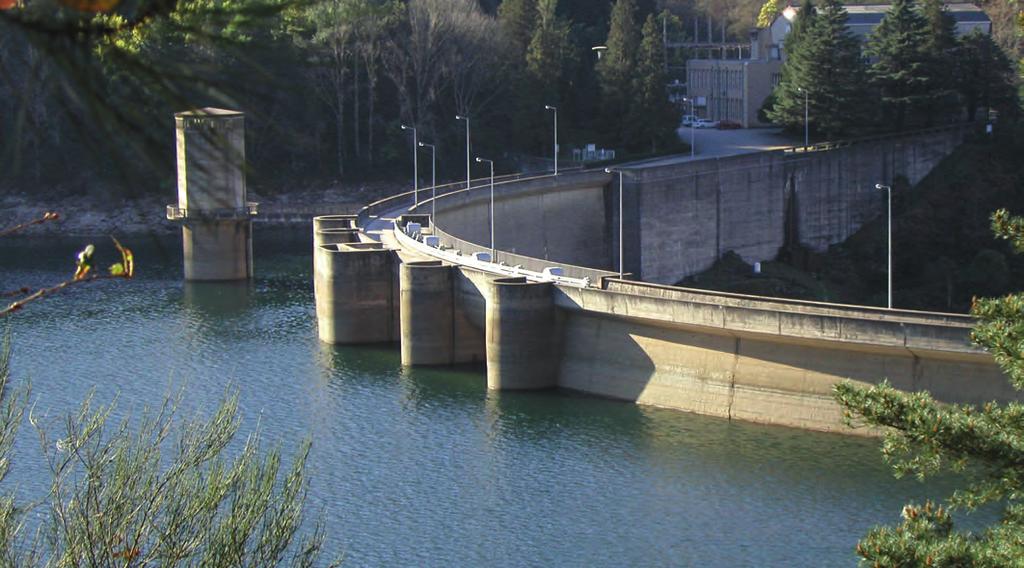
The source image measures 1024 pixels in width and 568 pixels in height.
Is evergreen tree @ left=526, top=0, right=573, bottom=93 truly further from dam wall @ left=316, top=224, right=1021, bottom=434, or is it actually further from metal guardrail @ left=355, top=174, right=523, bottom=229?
dam wall @ left=316, top=224, right=1021, bottom=434

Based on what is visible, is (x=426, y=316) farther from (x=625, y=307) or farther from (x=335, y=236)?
(x=335, y=236)

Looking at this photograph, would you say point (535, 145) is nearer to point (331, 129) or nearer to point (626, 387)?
point (331, 129)

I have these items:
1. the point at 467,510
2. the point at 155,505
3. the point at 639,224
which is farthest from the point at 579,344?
the point at 155,505

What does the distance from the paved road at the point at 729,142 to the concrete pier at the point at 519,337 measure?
→ 26.4 m

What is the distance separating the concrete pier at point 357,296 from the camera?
40312 millimetres

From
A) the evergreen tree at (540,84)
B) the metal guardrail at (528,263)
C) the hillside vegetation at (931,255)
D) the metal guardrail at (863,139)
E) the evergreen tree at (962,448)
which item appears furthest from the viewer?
the evergreen tree at (540,84)

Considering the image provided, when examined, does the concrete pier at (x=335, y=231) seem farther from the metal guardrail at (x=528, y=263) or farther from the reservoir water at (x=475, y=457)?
the metal guardrail at (x=528, y=263)

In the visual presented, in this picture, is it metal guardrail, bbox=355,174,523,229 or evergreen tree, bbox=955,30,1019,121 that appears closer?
metal guardrail, bbox=355,174,523,229

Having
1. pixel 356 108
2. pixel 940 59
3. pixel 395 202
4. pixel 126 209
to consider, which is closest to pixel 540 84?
pixel 356 108

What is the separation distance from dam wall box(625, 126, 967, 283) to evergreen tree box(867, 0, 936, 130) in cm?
201

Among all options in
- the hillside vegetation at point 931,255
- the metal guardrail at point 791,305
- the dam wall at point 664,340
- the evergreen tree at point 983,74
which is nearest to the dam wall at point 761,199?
the hillside vegetation at point 931,255

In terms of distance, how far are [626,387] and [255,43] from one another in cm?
3109

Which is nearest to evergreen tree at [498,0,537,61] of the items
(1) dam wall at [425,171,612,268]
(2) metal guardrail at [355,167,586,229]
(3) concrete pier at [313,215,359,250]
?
(2) metal guardrail at [355,167,586,229]

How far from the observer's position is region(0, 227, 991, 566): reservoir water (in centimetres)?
2431
